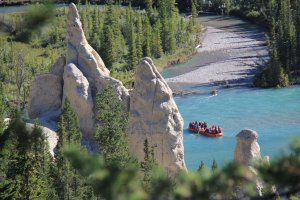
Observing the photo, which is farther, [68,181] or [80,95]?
[80,95]

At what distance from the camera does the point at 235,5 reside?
304 ft

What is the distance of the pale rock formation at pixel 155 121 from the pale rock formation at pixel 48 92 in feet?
13.6

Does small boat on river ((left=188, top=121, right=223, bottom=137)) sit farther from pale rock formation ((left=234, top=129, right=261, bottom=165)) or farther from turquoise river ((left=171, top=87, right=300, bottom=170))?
pale rock formation ((left=234, top=129, right=261, bottom=165))

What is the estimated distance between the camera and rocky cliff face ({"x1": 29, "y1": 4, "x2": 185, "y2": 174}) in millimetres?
25469

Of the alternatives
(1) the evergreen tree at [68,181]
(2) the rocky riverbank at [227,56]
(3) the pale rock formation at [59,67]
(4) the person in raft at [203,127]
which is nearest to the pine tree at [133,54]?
(2) the rocky riverbank at [227,56]

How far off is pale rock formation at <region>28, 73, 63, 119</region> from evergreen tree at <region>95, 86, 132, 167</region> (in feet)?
15.9

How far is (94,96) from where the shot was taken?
91.5 feet

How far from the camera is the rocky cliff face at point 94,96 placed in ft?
83.6

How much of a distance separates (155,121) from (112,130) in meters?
3.37

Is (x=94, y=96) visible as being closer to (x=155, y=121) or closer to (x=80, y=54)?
(x=80, y=54)

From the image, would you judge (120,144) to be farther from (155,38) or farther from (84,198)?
(155,38)

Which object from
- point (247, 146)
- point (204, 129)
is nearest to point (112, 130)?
point (247, 146)

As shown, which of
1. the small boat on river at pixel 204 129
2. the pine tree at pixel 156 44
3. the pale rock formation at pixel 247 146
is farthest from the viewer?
the pine tree at pixel 156 44

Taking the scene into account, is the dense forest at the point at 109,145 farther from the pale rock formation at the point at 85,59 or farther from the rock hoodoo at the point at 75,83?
the pale rock formation at the point at 85,59
